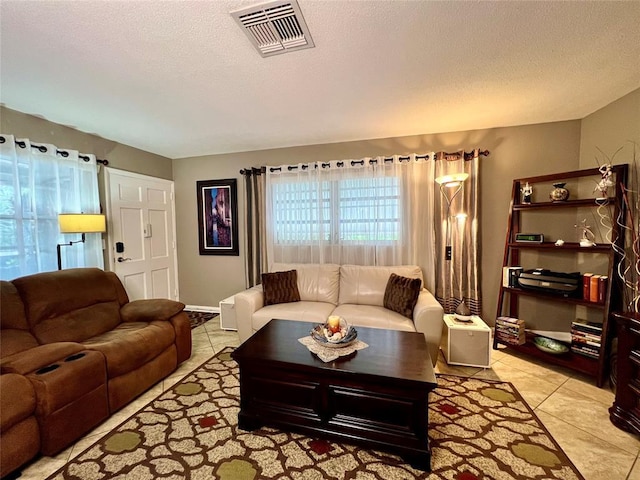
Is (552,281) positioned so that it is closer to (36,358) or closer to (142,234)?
(36,358)

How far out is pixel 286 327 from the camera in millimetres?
2297

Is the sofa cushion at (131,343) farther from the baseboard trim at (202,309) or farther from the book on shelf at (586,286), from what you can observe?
the book on shelf at (586,286)

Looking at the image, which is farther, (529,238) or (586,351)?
(529,238)

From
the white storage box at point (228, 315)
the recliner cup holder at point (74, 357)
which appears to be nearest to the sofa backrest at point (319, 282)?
the white storage box at point (228, 315)

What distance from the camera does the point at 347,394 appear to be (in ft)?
5.26

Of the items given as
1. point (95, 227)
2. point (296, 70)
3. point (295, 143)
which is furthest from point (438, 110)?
point (95, 227)

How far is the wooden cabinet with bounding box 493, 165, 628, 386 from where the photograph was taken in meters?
2.27

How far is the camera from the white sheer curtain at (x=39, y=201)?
2.39 m

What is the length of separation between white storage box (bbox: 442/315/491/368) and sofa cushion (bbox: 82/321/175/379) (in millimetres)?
2640

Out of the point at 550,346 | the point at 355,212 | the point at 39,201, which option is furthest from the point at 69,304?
the point at 550,346

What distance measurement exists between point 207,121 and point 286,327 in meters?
2.26

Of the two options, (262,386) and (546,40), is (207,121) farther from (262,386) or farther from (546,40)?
(546,40)

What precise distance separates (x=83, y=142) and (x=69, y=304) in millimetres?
1951

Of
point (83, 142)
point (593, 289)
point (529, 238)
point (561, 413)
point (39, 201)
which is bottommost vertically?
point (561, 413)
